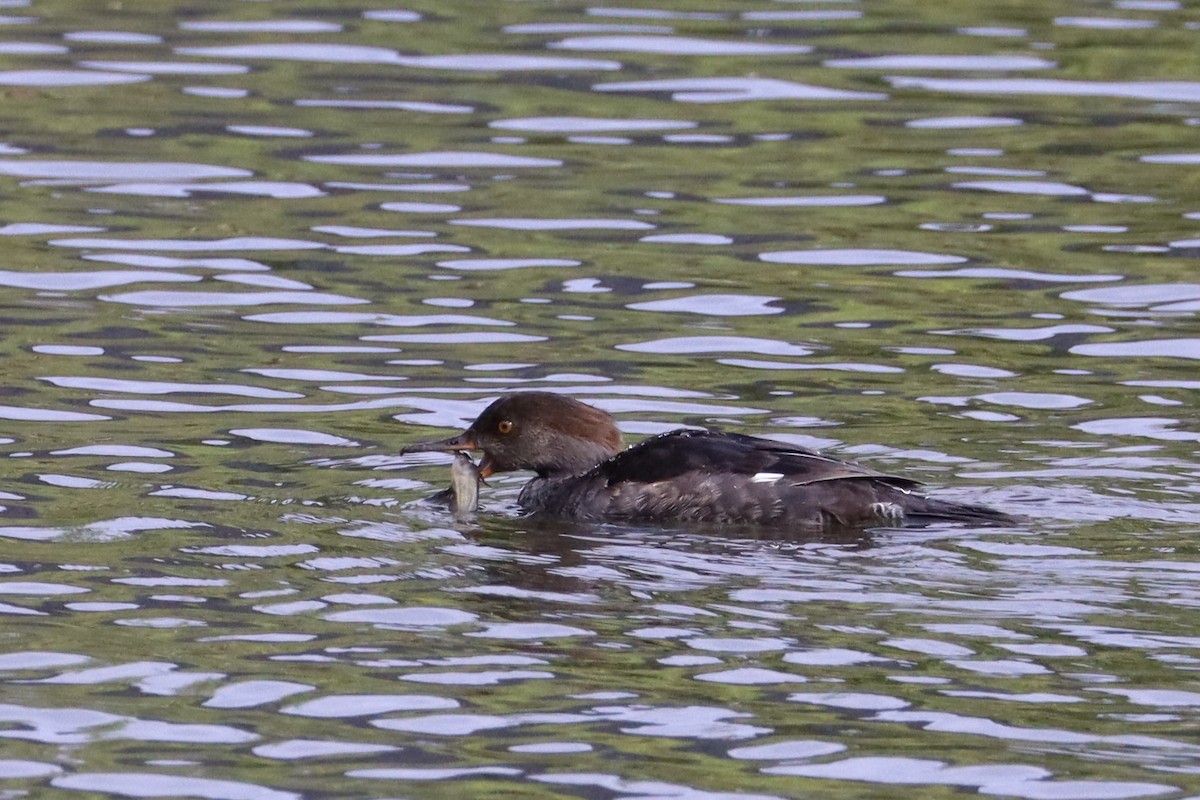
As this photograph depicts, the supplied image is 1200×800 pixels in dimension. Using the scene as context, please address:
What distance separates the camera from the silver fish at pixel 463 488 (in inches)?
389

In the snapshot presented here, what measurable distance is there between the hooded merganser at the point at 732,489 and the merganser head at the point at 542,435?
0.19ft

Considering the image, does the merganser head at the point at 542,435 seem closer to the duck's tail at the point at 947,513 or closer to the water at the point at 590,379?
the water at the point at 590,379

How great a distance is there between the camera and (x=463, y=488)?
9914 mm

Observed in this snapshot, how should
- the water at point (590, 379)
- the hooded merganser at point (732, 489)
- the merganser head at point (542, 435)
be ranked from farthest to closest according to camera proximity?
the merganser head at point (542, 435) → the hooded merganser at point (732, 489) → the water at point (590, 379)

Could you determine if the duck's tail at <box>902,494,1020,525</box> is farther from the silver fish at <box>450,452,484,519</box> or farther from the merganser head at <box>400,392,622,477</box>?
the silver fish at <box>450,452,484,519</box>

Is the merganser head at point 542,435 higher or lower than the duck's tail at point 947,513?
higher

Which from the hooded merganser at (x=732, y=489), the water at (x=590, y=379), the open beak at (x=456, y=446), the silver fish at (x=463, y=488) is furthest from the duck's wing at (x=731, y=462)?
the open beak at (x=456, y=446)

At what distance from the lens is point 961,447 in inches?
421

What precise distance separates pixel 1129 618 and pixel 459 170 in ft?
31.0

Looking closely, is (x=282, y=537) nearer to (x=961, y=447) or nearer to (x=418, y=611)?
(x=418, y=611)

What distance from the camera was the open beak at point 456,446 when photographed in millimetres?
10156

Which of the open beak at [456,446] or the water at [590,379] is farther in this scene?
the open beak at [456,446]

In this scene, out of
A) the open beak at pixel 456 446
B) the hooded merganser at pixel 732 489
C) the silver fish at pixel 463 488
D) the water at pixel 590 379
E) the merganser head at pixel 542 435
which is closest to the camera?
the water at pixel 590 379

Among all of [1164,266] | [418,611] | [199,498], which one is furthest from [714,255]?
[418,611]
